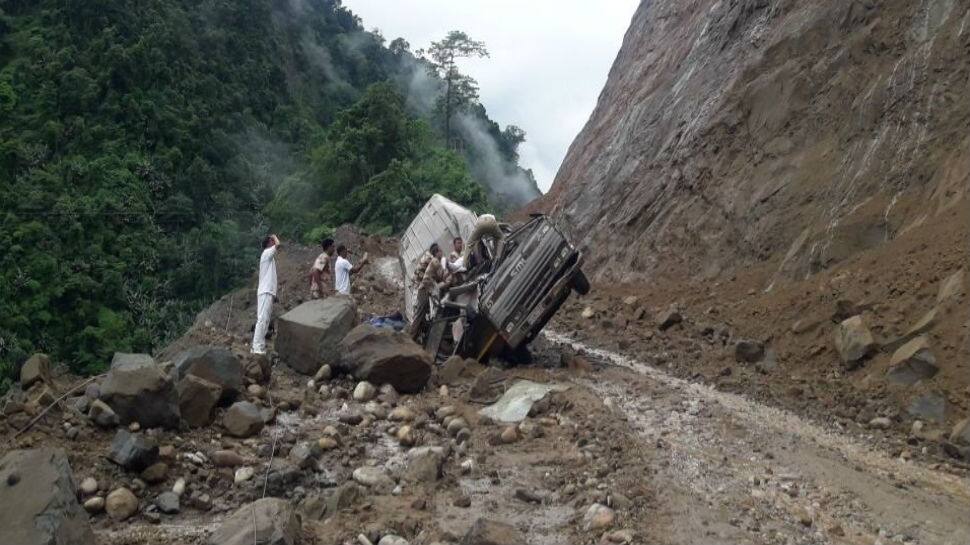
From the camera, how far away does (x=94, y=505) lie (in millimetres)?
5914

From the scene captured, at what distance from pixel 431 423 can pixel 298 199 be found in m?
28.9

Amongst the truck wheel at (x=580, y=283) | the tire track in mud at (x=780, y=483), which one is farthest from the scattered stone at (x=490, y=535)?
the truck wheel at (x=580, y=283)

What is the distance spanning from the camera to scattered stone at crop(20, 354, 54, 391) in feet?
24.7

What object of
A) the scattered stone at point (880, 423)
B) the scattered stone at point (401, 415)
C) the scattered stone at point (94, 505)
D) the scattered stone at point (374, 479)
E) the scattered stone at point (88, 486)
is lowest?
the scattered stone at point (94, 505)

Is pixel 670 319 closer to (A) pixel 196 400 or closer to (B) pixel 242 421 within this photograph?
(B) pixel 242 421

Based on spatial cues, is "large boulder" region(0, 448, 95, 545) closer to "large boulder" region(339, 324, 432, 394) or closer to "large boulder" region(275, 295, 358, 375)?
"large boulder" region(339, 324, 432, 394)

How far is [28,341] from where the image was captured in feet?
88.4

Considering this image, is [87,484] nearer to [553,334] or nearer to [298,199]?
[553,334]

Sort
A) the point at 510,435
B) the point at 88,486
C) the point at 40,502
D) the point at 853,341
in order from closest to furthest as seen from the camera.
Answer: the point at 40,502 < the point at 88,486 < the point at 510,435 < the point at 853,341

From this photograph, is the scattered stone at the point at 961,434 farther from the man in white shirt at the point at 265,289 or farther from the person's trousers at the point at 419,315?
the man in white shirt at the point at 265,289

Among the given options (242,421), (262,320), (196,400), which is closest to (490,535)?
(242,421)

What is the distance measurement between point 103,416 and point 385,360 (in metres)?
3.05

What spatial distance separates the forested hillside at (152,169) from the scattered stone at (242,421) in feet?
60.9

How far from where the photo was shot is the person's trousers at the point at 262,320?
1024cm
